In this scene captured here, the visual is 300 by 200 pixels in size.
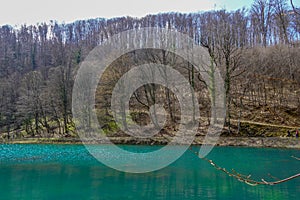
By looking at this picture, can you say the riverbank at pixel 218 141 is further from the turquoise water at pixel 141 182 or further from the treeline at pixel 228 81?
the turquoise water at pixel 141 182

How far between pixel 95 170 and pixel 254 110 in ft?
71.2

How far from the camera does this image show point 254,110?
105ft

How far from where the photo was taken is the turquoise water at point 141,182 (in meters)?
10.1

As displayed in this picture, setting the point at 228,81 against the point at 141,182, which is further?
the point at 228,81

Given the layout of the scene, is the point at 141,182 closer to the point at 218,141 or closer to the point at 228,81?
the point at 218,141

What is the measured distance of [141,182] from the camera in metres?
11.9

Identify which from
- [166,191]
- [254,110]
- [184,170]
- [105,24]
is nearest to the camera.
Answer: [166,191]

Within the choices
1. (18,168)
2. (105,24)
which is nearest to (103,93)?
(18,168)

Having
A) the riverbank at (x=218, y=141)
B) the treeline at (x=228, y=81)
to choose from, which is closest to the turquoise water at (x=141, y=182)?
the riverbank at (x=218, y=141)

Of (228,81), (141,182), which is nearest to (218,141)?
(228,81)

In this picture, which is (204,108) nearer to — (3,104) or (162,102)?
(162,102)

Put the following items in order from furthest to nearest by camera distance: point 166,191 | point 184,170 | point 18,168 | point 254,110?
point 254,110, point 18,168, point 184,170, point 166,191

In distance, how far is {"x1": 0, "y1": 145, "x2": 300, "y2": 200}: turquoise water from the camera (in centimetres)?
1011

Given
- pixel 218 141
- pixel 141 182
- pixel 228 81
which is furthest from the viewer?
pixel 228 81
